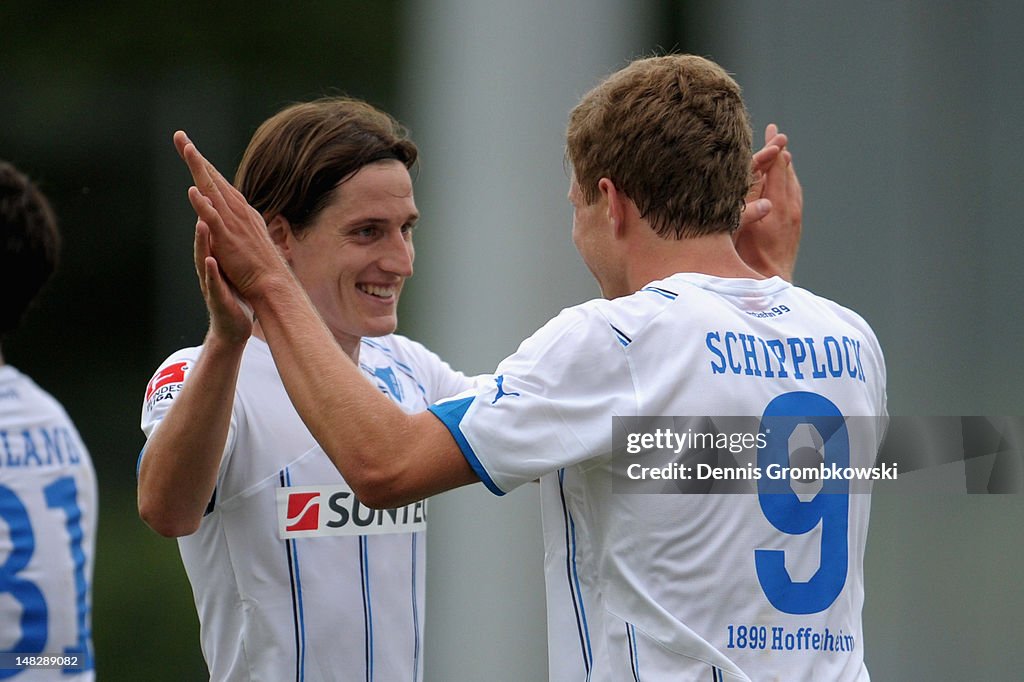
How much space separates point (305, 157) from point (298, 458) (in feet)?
1.93

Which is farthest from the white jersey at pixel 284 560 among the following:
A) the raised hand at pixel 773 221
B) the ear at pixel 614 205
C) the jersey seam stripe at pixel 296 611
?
the raised hand at pixel 773 221

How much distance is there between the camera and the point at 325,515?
229 cm

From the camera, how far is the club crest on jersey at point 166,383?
2201 millimetres

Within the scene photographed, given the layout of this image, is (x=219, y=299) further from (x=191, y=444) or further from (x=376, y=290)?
(x=376, y=290)

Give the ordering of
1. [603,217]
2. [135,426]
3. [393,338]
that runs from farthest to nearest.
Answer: [135,426], [393,338], [603,217]

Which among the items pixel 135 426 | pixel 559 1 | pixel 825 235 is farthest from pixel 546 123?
pixel 135 426

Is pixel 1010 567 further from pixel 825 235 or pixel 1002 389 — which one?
pixel 825 235

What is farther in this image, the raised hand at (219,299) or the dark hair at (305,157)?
the dark hair at (305,157)

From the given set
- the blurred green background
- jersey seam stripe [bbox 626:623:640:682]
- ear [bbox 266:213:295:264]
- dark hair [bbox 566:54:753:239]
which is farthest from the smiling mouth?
the blurred green background

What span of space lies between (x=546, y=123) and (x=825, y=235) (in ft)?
5.00

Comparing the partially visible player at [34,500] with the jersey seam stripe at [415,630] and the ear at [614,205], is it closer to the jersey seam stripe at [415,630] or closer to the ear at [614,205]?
the jersey seam stripe at [415,630]

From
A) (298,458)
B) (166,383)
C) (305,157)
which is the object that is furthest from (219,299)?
(305,157)

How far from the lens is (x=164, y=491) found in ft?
6.72

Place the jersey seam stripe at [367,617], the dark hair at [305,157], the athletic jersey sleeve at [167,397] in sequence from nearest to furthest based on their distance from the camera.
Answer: the athletic jersey sleeve at [167,397] < the jersey seam stripe at [367,617] < the dark hair at [305,157]
